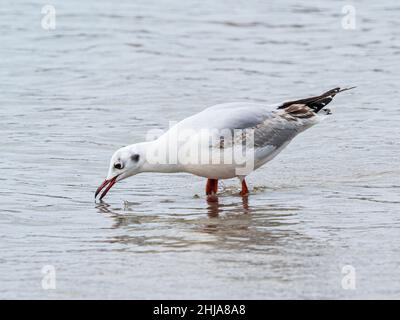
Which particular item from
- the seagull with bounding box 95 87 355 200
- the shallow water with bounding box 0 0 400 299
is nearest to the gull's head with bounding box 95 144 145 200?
the seagull with bounding box 95 87 355 200

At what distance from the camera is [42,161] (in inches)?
396

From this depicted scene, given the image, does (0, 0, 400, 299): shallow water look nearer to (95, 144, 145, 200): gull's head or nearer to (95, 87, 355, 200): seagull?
(95, 144, 145, 200): gull's head

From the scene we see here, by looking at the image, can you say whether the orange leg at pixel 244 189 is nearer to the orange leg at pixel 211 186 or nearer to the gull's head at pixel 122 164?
the orange leg at pixel 211 186

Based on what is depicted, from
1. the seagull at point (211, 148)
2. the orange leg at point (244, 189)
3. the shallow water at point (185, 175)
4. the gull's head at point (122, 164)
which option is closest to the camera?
the shallow water at point (185, 175)

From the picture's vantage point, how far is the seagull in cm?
839

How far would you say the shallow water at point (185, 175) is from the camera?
20.6ft

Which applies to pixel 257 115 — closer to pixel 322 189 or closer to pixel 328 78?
pixel 322 189

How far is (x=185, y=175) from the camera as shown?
983 centimetres

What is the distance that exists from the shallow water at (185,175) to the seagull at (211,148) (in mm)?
275

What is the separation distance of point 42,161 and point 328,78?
5.28m

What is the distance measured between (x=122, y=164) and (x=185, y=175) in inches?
53.5

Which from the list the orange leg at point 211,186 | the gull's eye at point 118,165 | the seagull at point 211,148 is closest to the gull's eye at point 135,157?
the seagull at point 211,148

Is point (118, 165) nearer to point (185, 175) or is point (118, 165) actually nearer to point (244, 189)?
point (244, 189)
